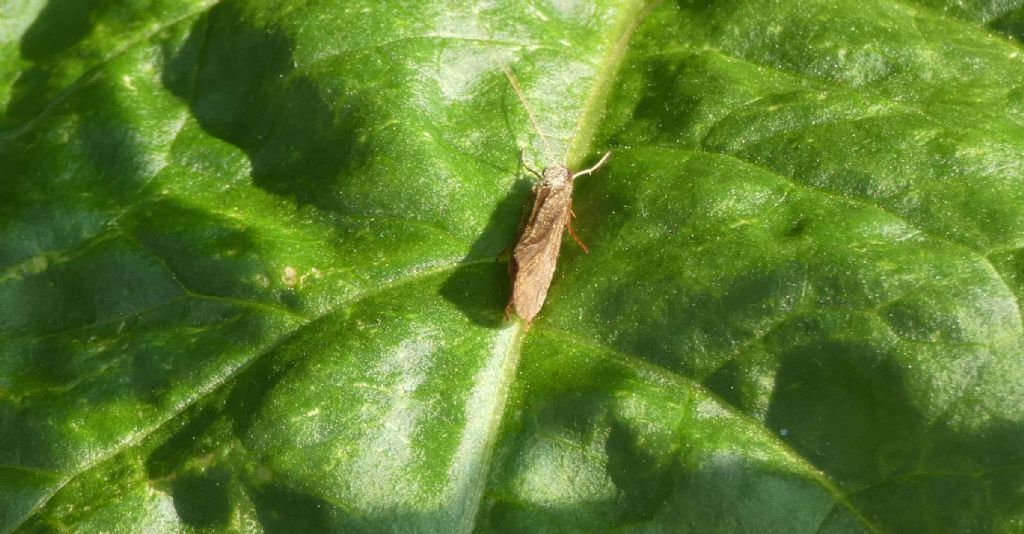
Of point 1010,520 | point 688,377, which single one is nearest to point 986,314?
point 1010,520

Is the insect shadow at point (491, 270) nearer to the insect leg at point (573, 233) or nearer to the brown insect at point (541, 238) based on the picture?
the brown insect at point (541, 238)

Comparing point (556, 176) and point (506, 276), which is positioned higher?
point (556, 176)

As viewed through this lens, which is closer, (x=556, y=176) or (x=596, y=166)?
(x=556, y=176)

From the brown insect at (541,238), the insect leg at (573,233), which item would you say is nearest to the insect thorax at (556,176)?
the brown insect at (541,238)

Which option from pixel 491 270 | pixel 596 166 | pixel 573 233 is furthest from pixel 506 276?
pixel 596 166

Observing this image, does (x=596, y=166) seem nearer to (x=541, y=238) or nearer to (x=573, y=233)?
(x=573, y=233)

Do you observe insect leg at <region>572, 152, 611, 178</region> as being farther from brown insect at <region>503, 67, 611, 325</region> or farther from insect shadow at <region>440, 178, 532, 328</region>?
Answer: insect shadow at <region>440, 178, 532, 328</region>

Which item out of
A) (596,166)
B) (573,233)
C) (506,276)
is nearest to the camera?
(506,276)
